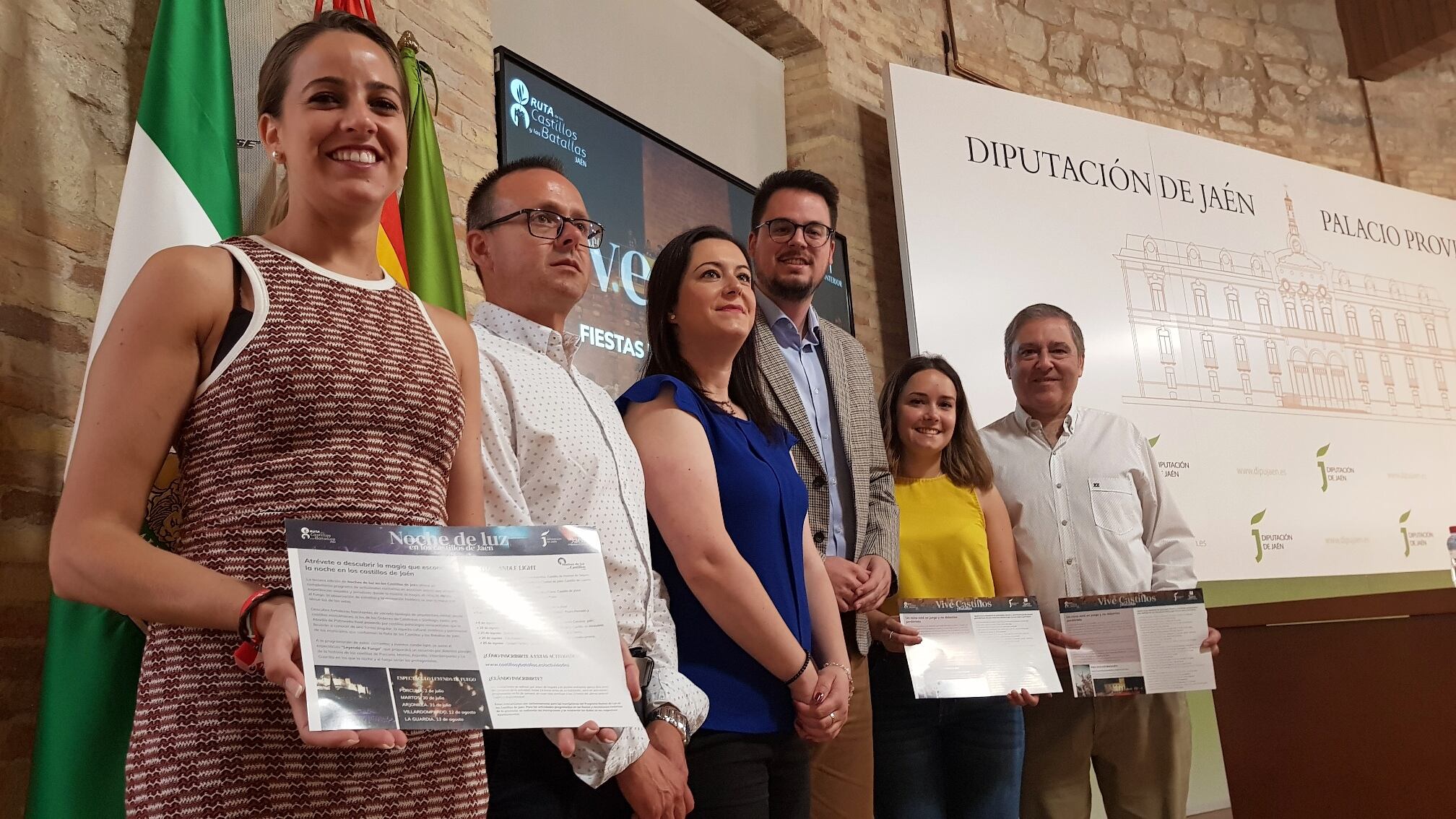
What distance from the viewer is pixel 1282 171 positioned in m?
6.64

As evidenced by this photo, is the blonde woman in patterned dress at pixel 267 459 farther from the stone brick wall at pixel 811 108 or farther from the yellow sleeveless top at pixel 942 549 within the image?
the yellow sleeveless top at pixel 942 549

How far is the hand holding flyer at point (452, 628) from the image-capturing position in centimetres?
94

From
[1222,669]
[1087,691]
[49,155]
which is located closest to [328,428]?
[49,155]

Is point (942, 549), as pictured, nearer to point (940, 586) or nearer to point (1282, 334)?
point (940, 586)

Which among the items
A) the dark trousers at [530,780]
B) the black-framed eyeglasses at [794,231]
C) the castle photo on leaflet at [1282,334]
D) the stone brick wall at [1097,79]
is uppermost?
the stone brick wall at [1097,79]

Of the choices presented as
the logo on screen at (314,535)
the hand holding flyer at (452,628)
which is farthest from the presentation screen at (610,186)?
the logo on screen at (314,535)

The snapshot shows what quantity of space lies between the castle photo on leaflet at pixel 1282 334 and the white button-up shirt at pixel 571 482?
4.37 metres

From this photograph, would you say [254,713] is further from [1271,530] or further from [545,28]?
[1271,530]

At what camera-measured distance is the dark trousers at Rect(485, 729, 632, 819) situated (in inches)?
55.3

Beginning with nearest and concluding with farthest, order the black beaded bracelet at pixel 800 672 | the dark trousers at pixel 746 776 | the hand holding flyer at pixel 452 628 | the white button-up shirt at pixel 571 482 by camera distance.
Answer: the hand holding flyer at pixel 452 628, the white button-up shirt at pixel 571 482, the dark trousers at pixel 746 776, the black beaded bracelet at pixel 800 672

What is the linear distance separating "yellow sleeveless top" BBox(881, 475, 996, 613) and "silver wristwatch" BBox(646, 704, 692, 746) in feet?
3.54

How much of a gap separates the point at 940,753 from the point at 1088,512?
79cm

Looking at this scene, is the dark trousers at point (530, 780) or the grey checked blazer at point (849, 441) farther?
the grey checked blazer at point (849, 441)

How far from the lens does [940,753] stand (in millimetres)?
2422
